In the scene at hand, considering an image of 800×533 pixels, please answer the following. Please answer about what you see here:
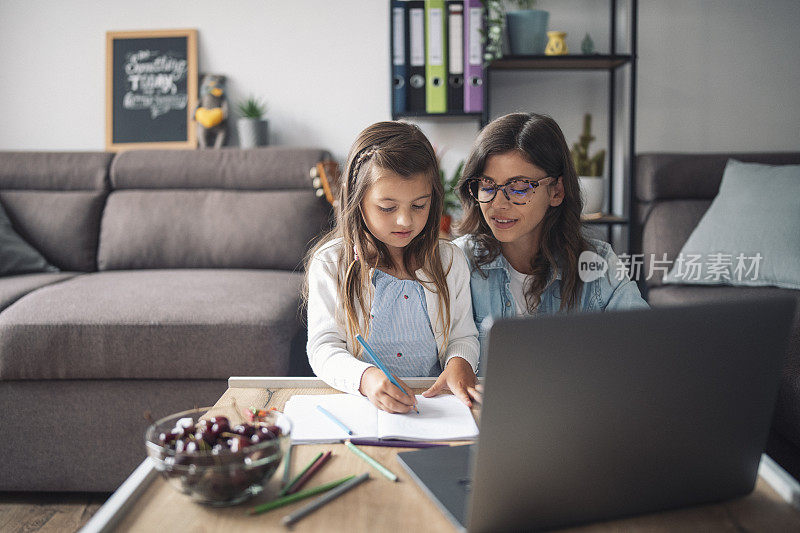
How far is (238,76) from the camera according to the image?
2844mm

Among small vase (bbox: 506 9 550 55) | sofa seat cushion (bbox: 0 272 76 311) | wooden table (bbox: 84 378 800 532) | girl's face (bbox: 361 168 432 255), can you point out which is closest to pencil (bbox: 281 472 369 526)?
wooden table (bbox: 84 378 800 532)

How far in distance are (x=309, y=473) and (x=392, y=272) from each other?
0.67 metres

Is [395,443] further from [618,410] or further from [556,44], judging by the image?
[556,44]

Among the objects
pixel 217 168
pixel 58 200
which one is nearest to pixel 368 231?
pixel 217 168

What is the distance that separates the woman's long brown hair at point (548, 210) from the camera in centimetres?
137

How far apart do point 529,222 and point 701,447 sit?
78 cm

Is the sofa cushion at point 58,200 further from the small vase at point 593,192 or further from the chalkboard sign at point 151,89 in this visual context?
the small vase at point 593,192

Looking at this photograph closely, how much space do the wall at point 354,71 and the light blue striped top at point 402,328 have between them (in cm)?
162

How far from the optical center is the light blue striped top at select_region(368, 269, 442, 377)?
134cm

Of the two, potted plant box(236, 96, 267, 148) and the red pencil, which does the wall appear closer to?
potted plant box(236, 96, 267, 148)

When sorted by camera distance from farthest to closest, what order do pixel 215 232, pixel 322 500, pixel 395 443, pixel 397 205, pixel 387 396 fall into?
pixel 215 232 → pixel 397 205 → pixel 387 396 → pixel 395 443 → pixel 322 500

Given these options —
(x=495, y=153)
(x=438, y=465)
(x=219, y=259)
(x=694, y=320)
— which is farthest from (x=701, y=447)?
(x=219, y=259)

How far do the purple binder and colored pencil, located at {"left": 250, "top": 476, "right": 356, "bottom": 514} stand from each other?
206 cm

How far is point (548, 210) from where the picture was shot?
1463 mm
